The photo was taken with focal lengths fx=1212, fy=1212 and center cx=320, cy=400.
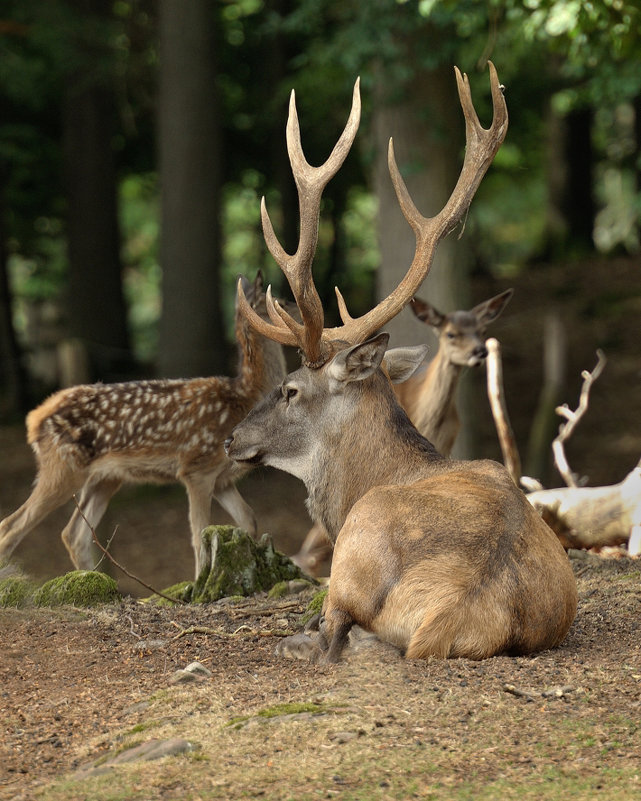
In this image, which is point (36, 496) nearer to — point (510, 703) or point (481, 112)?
point (510, 703)

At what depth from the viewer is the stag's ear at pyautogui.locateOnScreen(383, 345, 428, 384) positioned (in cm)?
629

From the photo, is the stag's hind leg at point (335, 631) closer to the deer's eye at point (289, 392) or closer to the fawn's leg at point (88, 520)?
the deer's eye at point (289, 392)

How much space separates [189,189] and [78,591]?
917 centimetres

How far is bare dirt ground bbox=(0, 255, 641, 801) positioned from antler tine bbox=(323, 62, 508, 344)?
4.79 feet

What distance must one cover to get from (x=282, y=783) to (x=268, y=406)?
9.15 feet

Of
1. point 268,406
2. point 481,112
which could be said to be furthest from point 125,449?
point 481,112

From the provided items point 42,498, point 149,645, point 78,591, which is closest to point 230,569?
point 78,591

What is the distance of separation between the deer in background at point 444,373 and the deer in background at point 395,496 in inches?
130

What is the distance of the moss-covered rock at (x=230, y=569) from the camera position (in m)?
6.43

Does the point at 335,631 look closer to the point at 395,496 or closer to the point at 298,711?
the point at 395,496

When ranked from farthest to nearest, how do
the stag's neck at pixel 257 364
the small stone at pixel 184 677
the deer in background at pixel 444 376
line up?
the deer in background at pixel 444 376
the stag's neck at pixel 257 364
the small stone at pixel 184 677

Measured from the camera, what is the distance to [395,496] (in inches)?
196

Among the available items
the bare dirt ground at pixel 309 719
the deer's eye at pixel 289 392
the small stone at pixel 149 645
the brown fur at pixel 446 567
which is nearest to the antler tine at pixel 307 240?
the deer's eye at pixel 289 392

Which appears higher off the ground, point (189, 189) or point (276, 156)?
point (276, 156)
